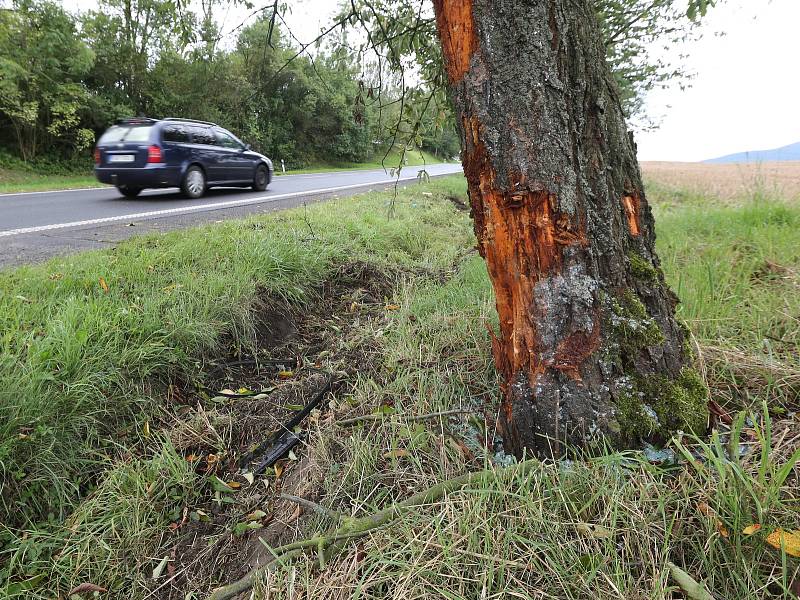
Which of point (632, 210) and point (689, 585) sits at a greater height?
point (632, 210)

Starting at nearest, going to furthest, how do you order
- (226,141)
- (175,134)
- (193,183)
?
(175,134) → (193,183) → (226,141)

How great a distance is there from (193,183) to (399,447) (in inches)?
363

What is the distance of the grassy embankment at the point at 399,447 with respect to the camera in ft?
4.09

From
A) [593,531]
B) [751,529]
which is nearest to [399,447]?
[593,531]

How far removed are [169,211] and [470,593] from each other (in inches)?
301

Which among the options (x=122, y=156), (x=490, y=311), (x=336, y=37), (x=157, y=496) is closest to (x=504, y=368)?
(x=490, y=311)

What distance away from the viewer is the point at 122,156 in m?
8.80

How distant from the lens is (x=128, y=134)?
899cm

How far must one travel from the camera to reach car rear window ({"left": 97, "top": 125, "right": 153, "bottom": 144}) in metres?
8.87

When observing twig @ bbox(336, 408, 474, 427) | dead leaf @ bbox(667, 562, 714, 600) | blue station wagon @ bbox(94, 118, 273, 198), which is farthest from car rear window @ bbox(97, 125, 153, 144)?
dead leaf @ bbox(667, 562, 714, 600)

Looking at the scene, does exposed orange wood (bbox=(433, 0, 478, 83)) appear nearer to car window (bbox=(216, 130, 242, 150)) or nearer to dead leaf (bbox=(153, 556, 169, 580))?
dead leaf (bbox=(153, 556, 169, 580))

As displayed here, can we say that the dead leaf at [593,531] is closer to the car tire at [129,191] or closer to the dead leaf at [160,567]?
the dead leaf at [160,567]

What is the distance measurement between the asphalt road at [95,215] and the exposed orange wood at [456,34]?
425cm

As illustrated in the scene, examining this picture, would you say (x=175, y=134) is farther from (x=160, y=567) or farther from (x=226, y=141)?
(x=160, y=567)
